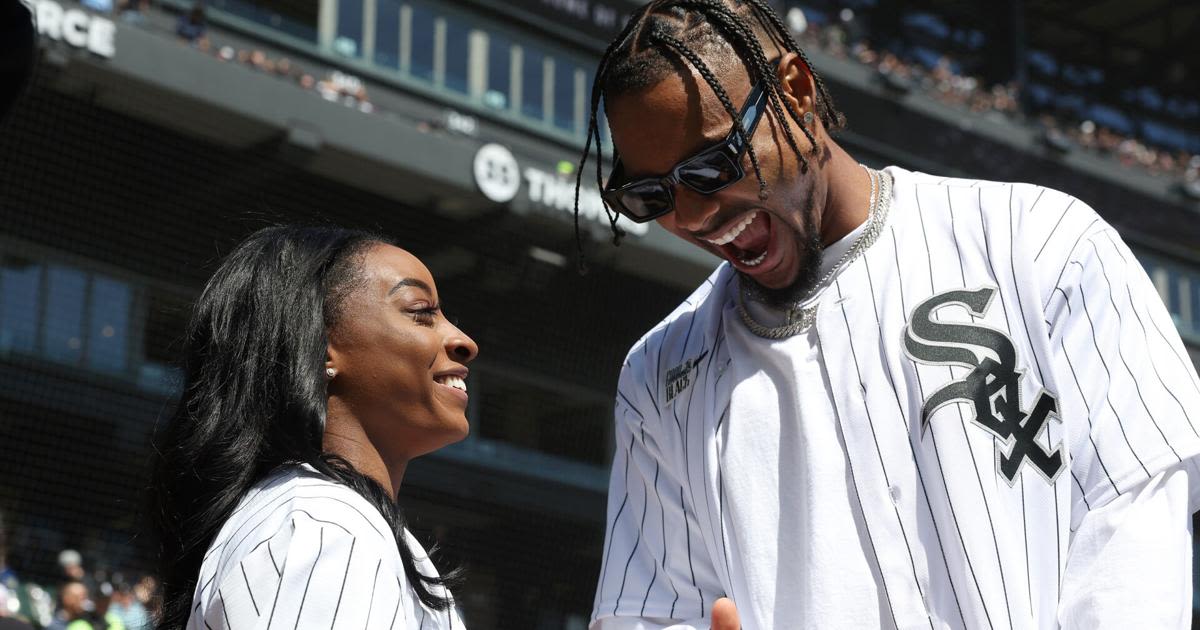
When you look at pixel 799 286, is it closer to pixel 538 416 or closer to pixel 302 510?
pixel 302 510

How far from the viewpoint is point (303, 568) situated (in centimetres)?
170

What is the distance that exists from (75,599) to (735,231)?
8.71m

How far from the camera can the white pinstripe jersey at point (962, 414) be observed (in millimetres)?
1842

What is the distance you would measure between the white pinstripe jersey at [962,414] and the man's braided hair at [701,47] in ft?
0.90

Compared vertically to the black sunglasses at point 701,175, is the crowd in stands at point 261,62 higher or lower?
higher

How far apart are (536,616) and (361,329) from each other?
49.8ft

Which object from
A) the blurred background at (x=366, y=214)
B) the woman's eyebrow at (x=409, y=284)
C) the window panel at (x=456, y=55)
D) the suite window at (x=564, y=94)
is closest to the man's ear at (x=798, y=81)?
the woman's eyebrow at (x=409, y=284)

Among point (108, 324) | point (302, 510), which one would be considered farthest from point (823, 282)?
point (108, 324)

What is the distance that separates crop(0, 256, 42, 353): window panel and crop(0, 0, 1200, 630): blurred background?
1.2 inches

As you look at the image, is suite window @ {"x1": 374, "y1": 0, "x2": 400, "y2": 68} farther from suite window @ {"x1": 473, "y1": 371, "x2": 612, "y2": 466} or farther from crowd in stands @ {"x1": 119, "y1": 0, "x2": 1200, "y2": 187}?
crowd in stands @ {"x1": 119, "y1": 0, "x2": 1200, "y2": 187}

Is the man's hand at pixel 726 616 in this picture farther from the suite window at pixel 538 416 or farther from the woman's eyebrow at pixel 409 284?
the suite window at pixel 538 416

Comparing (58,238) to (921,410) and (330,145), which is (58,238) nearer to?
(330,145)

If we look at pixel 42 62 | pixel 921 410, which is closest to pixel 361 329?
pixel 921 410

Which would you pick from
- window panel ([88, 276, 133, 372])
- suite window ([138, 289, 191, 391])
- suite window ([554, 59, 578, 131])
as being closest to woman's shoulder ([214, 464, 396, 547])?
suite window ([138, 289, 191, 391])
